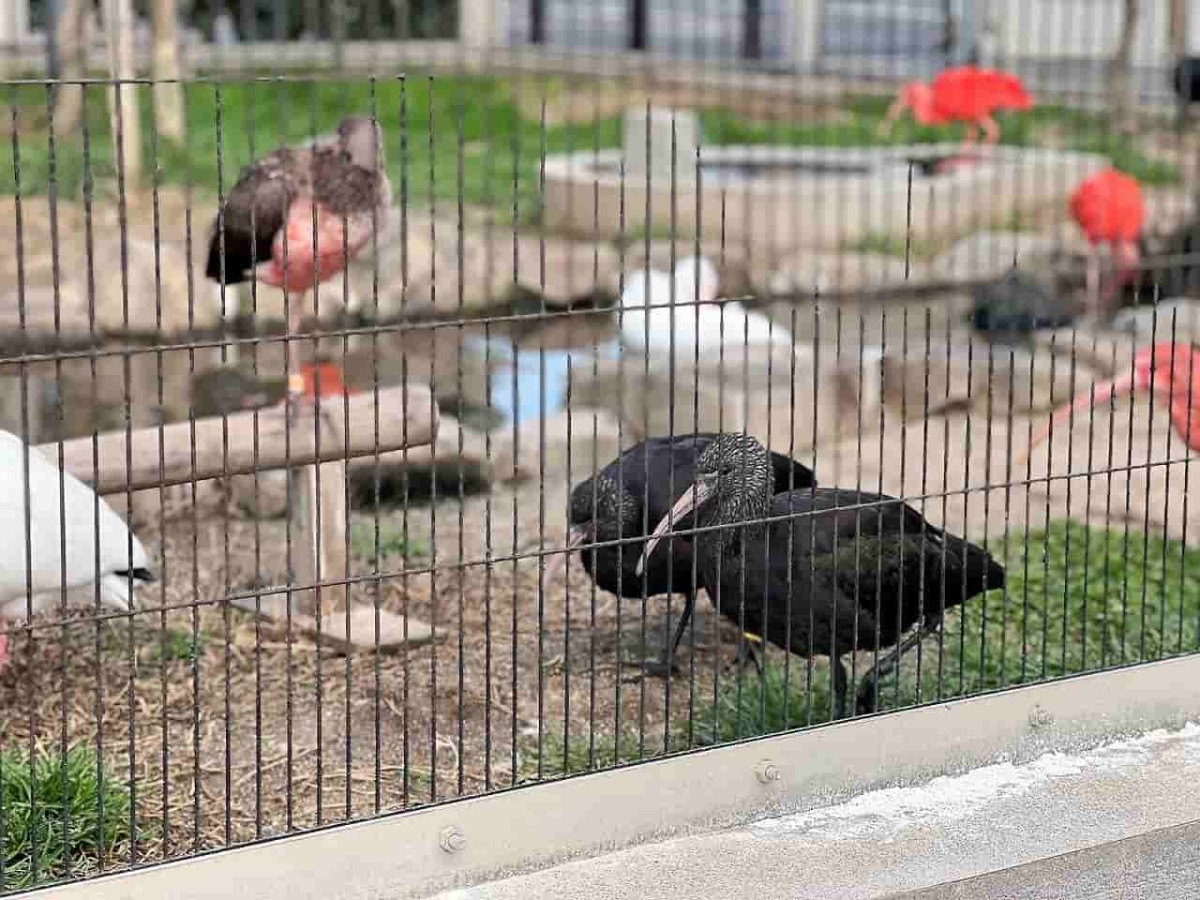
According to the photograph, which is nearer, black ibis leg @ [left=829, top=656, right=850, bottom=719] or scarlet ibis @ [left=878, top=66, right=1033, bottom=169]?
black ibis leg @ [left=829, top=656, right=850, bottom=719]

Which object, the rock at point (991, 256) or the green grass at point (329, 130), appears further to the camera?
the green grass at point (329, 130)

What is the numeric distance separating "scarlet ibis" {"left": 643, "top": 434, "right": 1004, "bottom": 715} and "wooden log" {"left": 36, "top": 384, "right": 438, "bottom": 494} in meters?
0.85

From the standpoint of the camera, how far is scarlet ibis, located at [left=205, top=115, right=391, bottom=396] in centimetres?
596

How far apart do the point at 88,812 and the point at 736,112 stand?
38.6ft

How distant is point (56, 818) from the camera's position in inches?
160

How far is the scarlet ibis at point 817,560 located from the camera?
14.6 feet

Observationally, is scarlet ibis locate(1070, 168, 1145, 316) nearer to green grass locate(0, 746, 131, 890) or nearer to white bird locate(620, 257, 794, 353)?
white bird locate(620, 257, 794, 353)

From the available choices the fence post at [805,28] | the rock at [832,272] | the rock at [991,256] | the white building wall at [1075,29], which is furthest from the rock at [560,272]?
the fence post at [805,28]

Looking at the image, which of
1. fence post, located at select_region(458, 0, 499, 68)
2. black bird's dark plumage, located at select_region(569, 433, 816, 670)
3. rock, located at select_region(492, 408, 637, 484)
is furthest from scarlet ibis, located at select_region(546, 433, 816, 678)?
fence post, located at select_region(458, 0, 499, 68)

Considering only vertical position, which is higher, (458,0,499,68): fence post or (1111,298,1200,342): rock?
(458,0,499,68): fence post

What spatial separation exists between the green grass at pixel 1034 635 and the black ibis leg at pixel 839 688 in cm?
5

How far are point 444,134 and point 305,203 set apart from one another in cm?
812

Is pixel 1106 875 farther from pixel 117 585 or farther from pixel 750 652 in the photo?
pixel 117 585

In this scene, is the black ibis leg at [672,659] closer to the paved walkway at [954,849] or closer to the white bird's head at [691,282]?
the paved walkway at [954,849]
